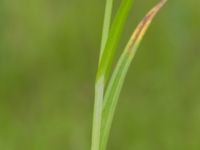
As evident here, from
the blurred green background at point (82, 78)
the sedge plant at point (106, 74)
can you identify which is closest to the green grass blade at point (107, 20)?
the sedge plant at point (106, 74)

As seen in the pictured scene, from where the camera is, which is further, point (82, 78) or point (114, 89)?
point (82, 78)

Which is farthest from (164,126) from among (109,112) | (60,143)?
(109,112)

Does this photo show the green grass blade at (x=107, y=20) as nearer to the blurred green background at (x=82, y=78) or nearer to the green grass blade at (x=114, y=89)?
the green grass blade at (x=114, y=89)

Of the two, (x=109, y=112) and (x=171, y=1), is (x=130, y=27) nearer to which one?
(x=171, y=1)

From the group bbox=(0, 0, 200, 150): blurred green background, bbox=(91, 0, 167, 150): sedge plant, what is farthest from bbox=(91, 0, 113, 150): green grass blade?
bbox=(0, 0, 200, 150): blurred green background

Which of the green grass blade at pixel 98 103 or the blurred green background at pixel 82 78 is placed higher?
the green grass blade at pixel 98 103

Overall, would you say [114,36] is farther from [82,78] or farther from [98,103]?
[82,78]

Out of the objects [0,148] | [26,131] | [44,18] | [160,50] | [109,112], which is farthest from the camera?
[44,18]

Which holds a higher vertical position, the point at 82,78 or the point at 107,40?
the point at 107,40

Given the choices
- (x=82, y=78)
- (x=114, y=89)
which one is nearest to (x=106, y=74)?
(x=114, y=89)
